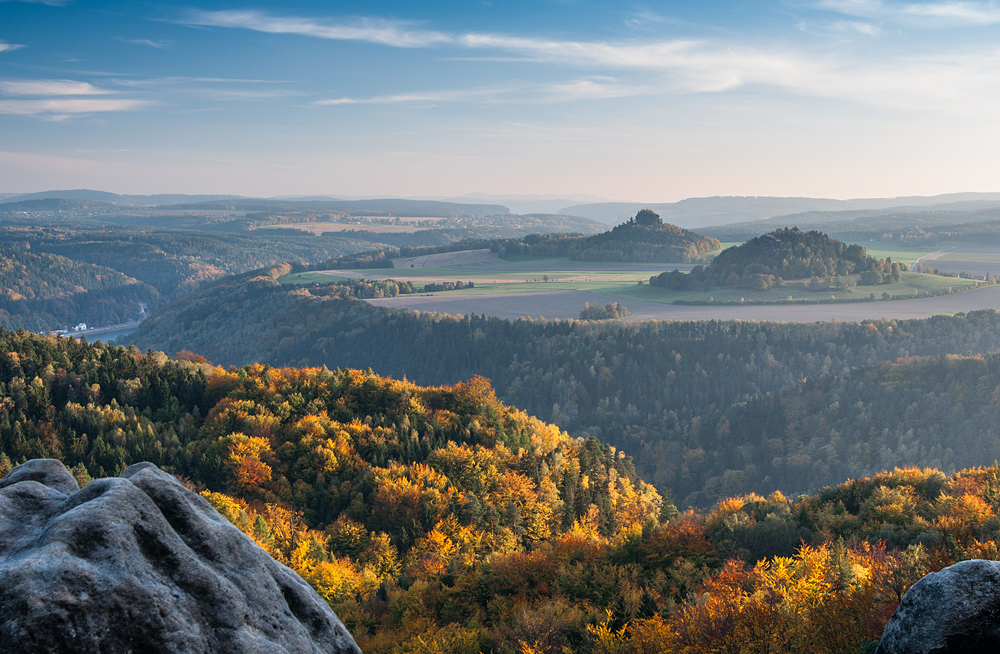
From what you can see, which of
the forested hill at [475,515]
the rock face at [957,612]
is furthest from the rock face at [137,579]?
the forested hill at [475,515]

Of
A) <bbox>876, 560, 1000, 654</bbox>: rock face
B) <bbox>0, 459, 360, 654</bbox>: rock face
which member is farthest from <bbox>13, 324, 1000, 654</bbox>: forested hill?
<bbox>0, 459, 360, 654</bbox>: rock face

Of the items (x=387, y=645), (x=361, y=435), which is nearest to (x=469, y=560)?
(x=387, y=645)

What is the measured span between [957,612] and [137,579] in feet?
62.7

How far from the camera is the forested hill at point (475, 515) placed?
38.3 metres

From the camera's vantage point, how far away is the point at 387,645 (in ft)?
141

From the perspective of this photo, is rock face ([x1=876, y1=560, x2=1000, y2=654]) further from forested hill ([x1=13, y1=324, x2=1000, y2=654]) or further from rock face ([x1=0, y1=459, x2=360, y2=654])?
rock face ([x1=0, y1=459, x2=360, y2=654])

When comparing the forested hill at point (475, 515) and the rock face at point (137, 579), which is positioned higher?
the rock face at point (137, 579)

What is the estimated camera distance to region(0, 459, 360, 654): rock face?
41.5ft

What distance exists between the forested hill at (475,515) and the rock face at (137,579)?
22995mm

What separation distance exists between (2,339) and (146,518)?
116 m

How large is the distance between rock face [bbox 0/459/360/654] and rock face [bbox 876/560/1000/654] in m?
15.5

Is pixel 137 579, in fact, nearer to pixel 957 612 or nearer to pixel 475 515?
pixel 957 612

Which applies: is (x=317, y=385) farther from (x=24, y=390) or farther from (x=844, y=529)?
(x=844, y=529)

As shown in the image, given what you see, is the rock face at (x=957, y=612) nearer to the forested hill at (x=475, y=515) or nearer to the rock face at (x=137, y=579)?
the forested hill at (x=475, y=515)
